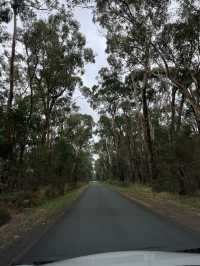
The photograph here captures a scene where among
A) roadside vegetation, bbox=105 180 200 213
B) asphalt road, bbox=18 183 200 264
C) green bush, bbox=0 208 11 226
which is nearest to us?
asphalt road, bbox=18 183 200 264

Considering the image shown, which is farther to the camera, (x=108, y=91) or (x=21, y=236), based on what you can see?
(x=108, y=91)

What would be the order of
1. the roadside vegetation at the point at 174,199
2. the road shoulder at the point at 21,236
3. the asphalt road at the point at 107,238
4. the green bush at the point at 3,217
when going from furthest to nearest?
the roadside vegetation at the point at 174,199
the green bush at the point at 3,217
the asphalt road at the point at 107,238
the road shoulder at the point at 21,236

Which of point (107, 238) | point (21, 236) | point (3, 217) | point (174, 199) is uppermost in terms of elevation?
point (174, 199)

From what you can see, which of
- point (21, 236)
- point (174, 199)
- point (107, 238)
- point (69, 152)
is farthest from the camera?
point (69, 152)

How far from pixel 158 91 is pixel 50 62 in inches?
439

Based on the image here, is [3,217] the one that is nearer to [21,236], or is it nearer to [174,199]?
[21,236]

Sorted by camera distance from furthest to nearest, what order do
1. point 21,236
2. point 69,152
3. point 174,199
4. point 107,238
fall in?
point 69,152, point 174,199, point 21,236, point 107,238

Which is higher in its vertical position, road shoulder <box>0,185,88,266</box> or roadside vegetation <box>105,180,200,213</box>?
roadside vegetation <box>105,180,200,213</box>

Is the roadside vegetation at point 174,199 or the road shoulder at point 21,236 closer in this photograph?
the road shoulder at point 21,236

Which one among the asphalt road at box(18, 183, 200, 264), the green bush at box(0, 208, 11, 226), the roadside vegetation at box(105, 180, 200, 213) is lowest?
the asphalt road at box(18, 183, 200, 264)

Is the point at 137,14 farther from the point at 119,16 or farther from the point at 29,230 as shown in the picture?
the point at 29,230

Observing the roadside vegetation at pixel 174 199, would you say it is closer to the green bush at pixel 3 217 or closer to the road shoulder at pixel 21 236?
the road shoulder at pixel 21 236

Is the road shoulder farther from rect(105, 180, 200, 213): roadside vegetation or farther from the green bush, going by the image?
rect(105, 180, 200, 213): roadside vegetation

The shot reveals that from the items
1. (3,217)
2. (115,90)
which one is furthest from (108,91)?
(3,217)
